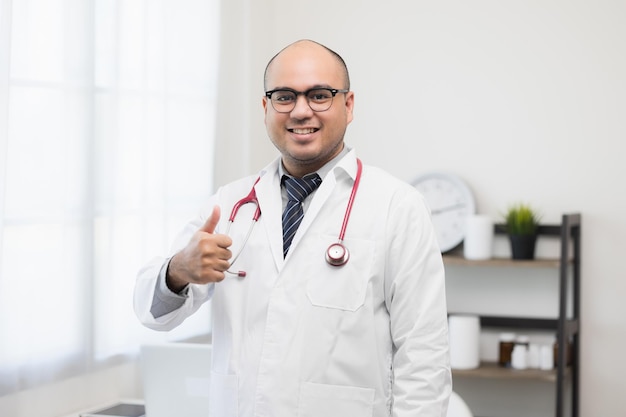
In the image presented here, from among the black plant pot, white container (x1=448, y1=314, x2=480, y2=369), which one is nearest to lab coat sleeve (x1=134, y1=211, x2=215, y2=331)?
white container (x1=448, y1=314, x2=480, y2=369)

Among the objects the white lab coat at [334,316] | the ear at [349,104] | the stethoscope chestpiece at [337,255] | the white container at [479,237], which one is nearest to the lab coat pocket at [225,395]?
the white lab coat at [334,316]

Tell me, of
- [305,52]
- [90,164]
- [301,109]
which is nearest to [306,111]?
[301,109]

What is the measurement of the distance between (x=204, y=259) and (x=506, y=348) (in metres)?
2.18

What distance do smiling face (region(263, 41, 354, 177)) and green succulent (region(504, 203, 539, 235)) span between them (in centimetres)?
180

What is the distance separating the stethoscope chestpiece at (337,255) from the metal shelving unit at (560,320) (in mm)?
1752

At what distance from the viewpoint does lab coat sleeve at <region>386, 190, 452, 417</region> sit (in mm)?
1608

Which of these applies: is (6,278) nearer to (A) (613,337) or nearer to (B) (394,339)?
(B) (394,339)

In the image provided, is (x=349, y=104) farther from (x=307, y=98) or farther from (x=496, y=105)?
(x=496, y=105)

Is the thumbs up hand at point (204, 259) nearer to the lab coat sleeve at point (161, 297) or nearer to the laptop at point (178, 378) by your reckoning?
the lab coat sleeve at point (161, 297)

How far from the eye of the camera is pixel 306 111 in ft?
5.60

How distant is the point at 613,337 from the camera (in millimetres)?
3434

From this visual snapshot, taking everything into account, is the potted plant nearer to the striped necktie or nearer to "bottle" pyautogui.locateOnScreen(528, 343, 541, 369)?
"bottle" pyautogui.locateOnScreen(528, 343, 541, 369)

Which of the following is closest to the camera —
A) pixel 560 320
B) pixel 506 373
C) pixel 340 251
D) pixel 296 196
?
pixel 340 251

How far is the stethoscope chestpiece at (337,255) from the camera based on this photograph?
1674mm
